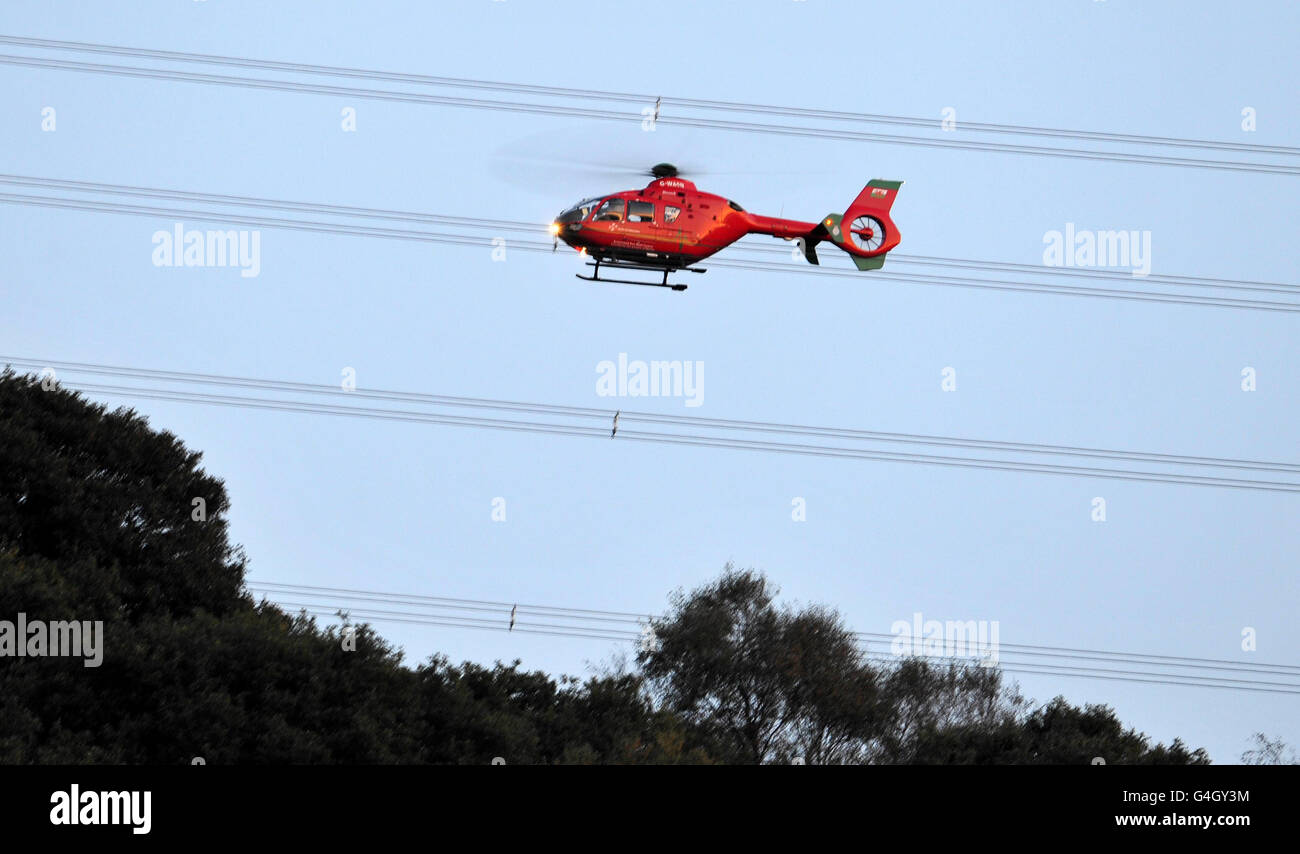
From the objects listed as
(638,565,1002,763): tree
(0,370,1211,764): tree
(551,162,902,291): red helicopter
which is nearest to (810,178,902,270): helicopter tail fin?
(551,162,902,291): red helicopter

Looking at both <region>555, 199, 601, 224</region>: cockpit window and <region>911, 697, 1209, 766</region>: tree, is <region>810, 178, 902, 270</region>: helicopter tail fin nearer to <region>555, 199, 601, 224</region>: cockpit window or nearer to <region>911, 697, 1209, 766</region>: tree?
<region>555, 199, 601, 224</region>: cockpit window

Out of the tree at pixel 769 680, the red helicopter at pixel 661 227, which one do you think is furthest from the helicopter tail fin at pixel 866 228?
the tree at pixel 769 680

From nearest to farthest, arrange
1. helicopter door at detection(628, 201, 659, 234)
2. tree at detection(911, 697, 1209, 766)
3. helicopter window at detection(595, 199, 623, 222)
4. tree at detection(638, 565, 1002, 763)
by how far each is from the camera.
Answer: helicopter window at detection(595, 199, 623, 222) → helicopter door at detection(628, 201, 659, 234) → tree at detection(911, 697, 1209, 766) → tree at detection(638, 565, 1002, 763)

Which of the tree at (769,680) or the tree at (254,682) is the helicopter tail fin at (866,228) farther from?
the tree at (769,680)

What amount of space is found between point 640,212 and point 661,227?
0.68 meters

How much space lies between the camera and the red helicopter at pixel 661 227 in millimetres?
49125

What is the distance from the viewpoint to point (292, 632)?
60.3 meters

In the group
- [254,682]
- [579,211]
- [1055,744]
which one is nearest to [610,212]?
[579,211]

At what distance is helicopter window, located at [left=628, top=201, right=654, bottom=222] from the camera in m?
49.4

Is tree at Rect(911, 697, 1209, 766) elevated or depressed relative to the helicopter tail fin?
depressed

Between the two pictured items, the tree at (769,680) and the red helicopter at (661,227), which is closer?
the red helicopter at (661,227)
